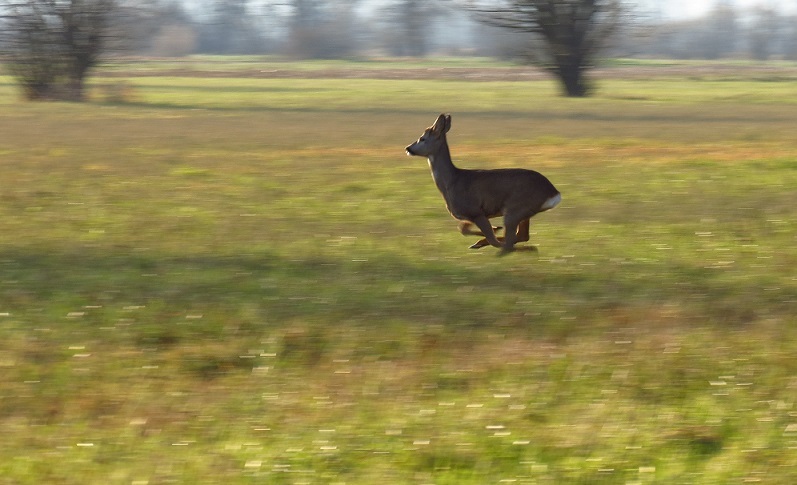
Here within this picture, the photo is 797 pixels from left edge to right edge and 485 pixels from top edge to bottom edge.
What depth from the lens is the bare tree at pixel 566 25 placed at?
182ft

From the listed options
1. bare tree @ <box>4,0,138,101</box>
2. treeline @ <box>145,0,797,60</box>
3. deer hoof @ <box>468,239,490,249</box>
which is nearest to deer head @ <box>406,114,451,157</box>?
deer hoof @ <box>468,239,490,249</box>

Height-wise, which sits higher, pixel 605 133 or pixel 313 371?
pixel 313 371

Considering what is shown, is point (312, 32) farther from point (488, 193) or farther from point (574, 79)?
point (488, 193)

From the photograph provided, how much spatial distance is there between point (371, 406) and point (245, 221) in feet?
27.0

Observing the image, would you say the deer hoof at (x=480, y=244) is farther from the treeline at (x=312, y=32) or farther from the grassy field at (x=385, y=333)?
the treeline at (x=312, y=32)

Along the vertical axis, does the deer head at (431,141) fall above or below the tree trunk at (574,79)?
above

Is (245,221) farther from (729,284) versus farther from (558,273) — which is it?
(729,284)

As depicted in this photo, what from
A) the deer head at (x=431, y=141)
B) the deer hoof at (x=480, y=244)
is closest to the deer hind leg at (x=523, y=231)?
the deer hoof at (x=480, y=244)

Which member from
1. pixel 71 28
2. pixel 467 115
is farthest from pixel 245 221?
pixel 71 28

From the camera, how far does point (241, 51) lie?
18675 cm

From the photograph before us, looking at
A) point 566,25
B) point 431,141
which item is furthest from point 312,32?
point 431,141

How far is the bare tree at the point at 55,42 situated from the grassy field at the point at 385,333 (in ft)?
114

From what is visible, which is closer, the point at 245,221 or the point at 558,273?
the point at 558,273

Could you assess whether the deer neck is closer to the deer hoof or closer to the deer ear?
the deer ear
